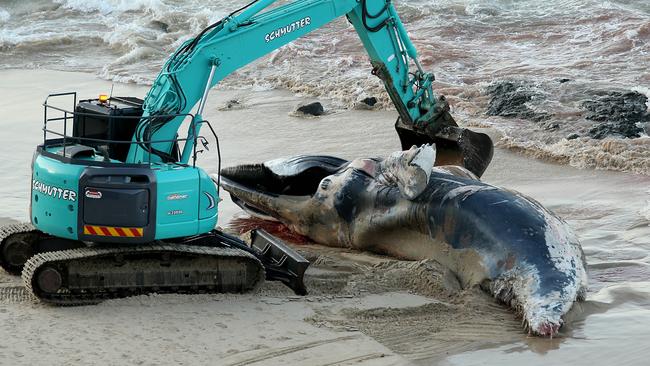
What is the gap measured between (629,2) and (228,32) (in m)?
17.8

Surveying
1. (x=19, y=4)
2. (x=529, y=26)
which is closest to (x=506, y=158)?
(x=529, y=26)

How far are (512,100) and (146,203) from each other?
32.0 ft

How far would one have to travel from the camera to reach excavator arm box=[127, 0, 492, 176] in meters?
9.98

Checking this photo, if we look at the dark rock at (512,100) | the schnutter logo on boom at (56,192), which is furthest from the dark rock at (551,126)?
the schnutter logo on boom at (56,192)

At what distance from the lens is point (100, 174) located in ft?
29.6

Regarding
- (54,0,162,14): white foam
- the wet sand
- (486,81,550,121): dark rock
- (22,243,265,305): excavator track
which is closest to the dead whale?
the wet sand

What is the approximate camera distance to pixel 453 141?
12.8m

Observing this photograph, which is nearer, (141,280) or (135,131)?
(141,280)

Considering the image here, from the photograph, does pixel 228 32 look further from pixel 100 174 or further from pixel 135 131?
pixel 100 174

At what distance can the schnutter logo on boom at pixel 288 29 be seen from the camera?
34.9ft

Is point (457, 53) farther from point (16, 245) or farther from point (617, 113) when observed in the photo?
point (16, 245)

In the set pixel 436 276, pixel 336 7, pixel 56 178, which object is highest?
pixel 336 7

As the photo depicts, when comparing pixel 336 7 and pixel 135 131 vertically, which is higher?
pixel 336 7

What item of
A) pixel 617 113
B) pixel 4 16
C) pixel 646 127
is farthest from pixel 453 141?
pixel 4 16
